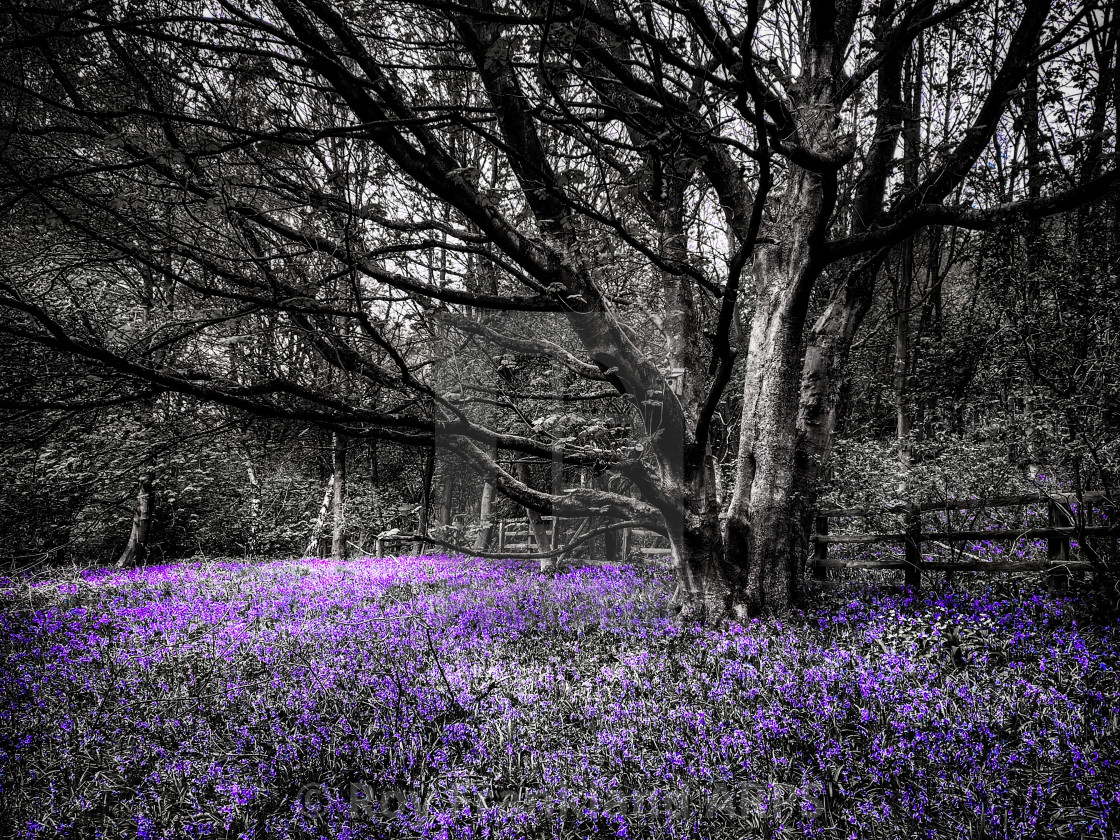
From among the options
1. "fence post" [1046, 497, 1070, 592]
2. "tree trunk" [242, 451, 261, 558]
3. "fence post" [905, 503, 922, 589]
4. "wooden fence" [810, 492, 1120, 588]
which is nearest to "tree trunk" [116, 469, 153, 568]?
"tree trunk" [242, 451, 261, 558]

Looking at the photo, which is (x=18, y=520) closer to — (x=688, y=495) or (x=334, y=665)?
(x=334, y=665)

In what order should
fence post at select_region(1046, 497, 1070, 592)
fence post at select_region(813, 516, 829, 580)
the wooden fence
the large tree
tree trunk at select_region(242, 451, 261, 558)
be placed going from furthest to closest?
1. tree trunk at select_region(242, 451, 261, 558)
2. fence post at select_region(813, 516, 829, 580)
3. fence post at select_region(1046, 497, 1070, 592)
4. the wooden fence
5. the large tree

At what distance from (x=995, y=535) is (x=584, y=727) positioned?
4.57 metres

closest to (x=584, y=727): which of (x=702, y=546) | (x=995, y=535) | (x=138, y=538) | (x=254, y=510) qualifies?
(x=702, y=546)

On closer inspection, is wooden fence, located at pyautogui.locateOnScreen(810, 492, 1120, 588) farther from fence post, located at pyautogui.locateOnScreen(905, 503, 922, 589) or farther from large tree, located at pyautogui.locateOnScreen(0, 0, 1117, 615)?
large tree, located at pyautogui.locateOnScreen(0, 0, 1117, 615)

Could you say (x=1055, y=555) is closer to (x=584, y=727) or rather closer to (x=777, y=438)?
(x=777, y=438)

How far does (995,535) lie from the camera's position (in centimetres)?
565

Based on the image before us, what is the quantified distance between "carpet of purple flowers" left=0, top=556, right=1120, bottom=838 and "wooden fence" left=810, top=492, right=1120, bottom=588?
292mm

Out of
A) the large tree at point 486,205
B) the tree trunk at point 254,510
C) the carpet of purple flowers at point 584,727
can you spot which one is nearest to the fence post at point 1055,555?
the carpet of purple flowers at point 584,727

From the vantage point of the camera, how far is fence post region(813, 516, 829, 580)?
7172mm

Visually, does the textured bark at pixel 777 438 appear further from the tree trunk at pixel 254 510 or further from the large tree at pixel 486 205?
the tree trunk at pixel 254 510

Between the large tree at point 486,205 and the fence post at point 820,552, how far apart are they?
152 cm

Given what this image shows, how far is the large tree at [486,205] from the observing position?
318 centimetres

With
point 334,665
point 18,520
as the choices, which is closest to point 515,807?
point 334,665
